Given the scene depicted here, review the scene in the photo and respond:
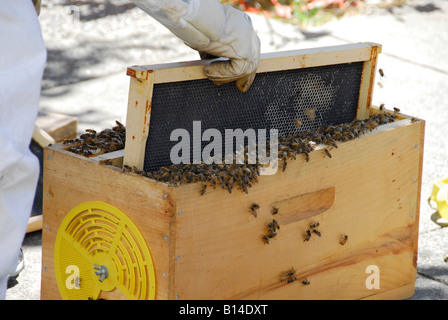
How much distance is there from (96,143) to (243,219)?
21.6 inches

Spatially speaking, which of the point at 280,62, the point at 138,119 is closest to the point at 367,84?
the point at 280,62

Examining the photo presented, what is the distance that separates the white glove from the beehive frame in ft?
0.22

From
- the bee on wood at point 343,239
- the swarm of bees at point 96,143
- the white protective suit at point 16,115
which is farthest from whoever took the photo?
the bee on wood at point 343,239

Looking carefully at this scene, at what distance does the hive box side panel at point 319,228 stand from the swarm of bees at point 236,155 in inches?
1.2

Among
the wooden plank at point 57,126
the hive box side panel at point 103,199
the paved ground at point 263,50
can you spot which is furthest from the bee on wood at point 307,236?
the wooden plank at point 57,126

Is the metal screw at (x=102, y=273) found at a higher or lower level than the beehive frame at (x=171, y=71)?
lower

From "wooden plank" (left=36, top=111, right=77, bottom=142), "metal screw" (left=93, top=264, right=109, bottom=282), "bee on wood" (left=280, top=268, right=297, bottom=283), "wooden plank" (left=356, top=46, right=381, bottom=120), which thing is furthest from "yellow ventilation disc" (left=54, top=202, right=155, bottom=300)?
"wooden plank" (left=36, top=111, right=77, bottom=142)

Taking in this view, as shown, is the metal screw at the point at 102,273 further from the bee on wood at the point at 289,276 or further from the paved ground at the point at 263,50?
the paved ground at the point at 263,50

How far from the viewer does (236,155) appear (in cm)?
201

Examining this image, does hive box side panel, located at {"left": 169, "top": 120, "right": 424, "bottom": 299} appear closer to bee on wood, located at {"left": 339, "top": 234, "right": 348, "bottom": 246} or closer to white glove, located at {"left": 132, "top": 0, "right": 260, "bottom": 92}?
bee on wood, located at {"left": 339, "top": 234, "right": 348, "bottom": 246}

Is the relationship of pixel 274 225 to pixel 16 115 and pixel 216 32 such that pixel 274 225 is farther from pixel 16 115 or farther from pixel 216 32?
pixel 16 115

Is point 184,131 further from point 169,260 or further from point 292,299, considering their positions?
point 292,299

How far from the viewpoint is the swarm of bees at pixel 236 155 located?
Result: 185 cm

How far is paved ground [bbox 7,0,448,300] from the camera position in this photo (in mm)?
4203
